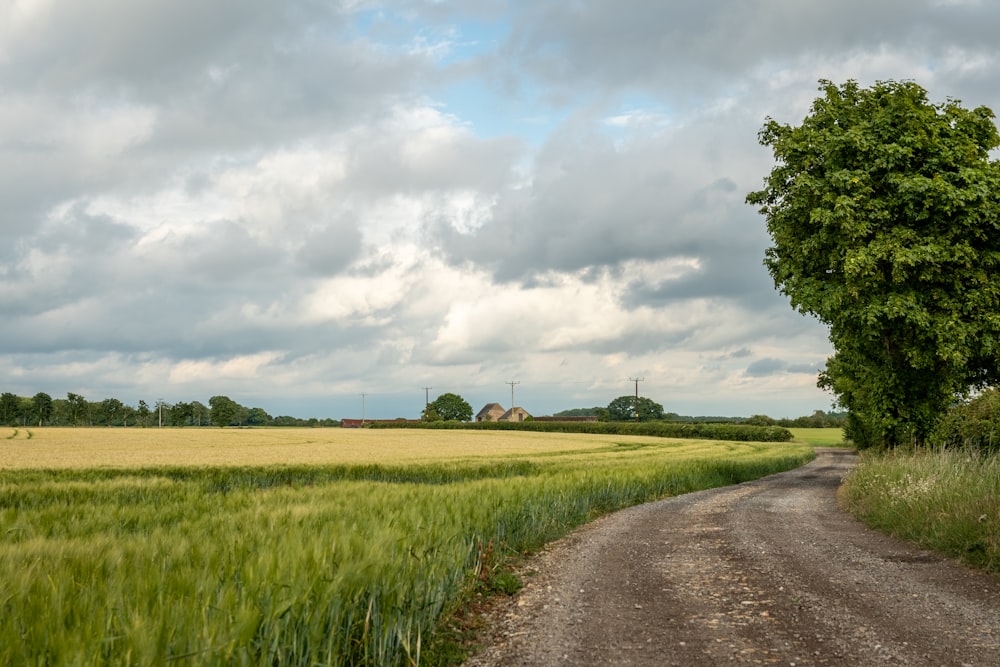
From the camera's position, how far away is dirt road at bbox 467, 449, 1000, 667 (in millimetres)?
7340

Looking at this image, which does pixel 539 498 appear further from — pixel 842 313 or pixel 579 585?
pixel 842 313

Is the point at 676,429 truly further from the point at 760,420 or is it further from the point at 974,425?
the point at 974,425

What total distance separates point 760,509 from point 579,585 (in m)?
11.5

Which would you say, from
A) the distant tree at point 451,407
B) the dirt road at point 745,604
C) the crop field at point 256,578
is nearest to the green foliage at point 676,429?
→ the distant tree at point 451,407

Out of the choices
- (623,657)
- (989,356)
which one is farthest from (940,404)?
(623,657)

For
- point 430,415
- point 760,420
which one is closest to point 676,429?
point 760,420

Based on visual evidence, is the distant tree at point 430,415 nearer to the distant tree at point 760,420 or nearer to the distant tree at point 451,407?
the distant tree at point 451,407

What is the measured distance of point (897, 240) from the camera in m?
24.3

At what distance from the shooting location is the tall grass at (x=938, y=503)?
12.1 meters

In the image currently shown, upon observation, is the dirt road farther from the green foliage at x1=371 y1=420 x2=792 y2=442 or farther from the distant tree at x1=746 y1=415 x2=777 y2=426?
the distant tree at x1=746 y1=415 x2=777 y2=426

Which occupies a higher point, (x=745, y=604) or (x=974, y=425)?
(x=974, y=425)

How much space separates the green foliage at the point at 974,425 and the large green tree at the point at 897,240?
1418 mm

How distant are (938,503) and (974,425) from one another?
10652mm

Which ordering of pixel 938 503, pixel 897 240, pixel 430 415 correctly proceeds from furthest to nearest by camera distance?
1. pixel 430 415
2. pixel 897 240
3. pixel 938 503
